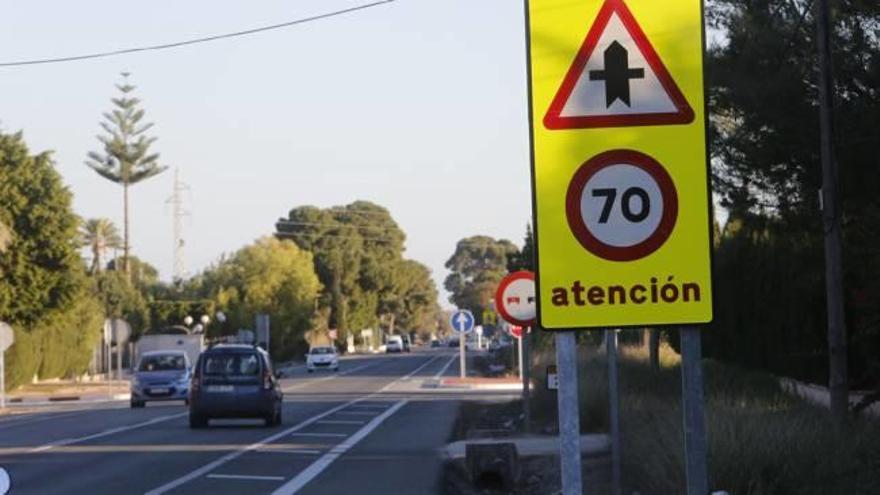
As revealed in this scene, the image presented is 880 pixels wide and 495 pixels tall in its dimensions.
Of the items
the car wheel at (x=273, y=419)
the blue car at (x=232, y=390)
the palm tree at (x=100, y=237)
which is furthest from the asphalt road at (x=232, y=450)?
the palm tree at (x=100, y=237)

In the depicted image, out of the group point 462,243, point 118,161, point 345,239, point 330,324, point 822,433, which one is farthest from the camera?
point 462,243

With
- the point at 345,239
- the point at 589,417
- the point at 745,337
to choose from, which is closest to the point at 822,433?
the point at 589,417

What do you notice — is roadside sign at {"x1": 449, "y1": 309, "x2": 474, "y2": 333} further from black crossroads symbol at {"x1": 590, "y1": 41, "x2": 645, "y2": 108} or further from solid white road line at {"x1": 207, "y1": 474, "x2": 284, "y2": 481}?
black crossroads symbol at {"x1": 590, "y1": 41, "x2": 645, "y2": 108}

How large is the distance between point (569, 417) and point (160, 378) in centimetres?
3913

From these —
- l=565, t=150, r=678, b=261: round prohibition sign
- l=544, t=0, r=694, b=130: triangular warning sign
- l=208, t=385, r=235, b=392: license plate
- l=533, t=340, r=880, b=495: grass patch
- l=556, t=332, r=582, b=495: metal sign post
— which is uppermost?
l=544, t=0, r=694, b=130: triangular warning sign

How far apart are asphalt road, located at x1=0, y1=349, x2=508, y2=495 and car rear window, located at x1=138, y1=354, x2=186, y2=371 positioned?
7.17 feet

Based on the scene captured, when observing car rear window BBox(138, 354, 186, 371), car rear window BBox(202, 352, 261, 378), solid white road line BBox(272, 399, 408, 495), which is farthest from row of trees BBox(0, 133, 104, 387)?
solid white road line BBox(272, 399, 408, 495)

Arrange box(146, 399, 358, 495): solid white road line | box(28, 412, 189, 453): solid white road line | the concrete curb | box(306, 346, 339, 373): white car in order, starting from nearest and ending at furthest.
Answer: box(146, 399, 358, 495): solid white road line, the concrete curb, box(28, 412, 189, 453): solid white road line, box(306, 346, 339, 373): white car

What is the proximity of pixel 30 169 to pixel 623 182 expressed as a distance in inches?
2503

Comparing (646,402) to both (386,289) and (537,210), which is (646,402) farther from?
(386,289)

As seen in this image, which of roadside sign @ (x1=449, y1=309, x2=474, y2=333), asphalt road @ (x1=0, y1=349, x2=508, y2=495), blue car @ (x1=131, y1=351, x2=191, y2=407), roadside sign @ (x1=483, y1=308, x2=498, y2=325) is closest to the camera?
asphalt road @ (x1=0, y1=349, x2=508, y2=495)

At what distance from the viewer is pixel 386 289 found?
148875mm

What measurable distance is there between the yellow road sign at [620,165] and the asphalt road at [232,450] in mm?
13525

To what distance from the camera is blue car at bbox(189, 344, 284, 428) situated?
30.4m
